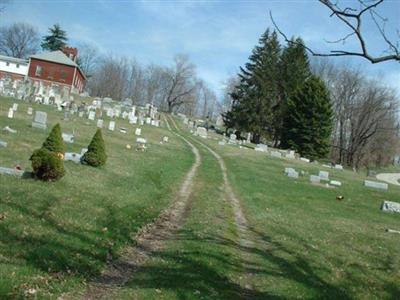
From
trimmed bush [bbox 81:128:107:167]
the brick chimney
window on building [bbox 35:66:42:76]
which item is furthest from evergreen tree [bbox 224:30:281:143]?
trimmed bush [bbox 81:128:107:167]

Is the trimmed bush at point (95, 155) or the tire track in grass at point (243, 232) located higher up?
the trimmed bush at point (95, 155)

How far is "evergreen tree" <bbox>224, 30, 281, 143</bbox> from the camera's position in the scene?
6519 centimetres

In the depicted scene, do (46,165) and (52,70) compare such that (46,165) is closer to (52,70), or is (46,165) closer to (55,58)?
(52,70)

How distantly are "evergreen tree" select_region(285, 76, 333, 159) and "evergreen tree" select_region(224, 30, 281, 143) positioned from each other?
4.10m

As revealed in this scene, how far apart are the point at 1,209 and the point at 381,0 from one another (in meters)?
8.87

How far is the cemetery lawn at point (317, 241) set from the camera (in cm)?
1016

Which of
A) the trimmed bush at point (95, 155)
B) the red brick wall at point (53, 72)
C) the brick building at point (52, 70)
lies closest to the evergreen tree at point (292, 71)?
the brick building at point (52, 70)

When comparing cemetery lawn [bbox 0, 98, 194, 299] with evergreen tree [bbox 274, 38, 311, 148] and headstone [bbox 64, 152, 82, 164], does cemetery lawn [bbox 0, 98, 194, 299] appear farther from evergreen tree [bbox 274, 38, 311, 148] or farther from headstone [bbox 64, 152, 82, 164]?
evergreen tree [bbox 274, 38, 311, 148]

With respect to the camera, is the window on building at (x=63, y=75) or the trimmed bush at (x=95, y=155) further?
the window on building at (x=63, y=75)

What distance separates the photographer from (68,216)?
11750mm

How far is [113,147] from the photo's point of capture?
2892cm

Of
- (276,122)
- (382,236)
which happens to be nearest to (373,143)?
(276,122)

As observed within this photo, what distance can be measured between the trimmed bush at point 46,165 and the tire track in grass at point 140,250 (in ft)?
11.3

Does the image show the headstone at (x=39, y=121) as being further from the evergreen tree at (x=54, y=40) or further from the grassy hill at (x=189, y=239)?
the evergreen tree at (x=54, y=40)
